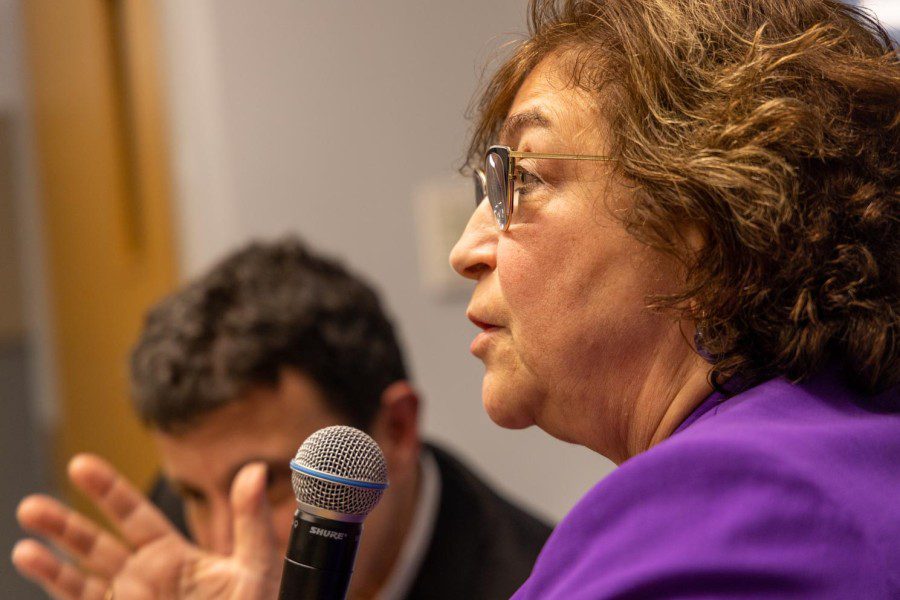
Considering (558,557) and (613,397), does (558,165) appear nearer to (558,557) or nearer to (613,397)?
(613,397)

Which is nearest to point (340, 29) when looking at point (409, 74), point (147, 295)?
point (409, 74)

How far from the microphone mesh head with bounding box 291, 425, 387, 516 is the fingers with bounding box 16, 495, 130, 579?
1.87ft

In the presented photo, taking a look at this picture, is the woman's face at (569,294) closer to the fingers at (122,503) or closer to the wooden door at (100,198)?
the fingers at (122,503)

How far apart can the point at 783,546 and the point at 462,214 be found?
5.32ft

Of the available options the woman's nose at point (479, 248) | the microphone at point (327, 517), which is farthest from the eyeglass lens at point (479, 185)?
the microphone at point (327, 517)

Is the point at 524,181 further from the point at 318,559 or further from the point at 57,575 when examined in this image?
the point at 57,575

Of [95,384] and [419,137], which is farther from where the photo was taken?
[95,384]

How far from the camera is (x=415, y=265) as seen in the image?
84.3 inches

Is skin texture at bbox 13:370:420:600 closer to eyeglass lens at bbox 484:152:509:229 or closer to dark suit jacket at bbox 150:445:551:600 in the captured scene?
dark suit jacket at bbox 150:445:551:600

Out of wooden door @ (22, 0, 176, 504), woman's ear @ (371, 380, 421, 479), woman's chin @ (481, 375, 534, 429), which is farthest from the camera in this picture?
wooden door @ (22, 0, 176, 504)

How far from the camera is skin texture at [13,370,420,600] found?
1126mm

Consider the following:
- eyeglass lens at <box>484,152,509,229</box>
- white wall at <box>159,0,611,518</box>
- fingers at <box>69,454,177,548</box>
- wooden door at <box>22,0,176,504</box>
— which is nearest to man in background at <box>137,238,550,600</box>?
fingers at <box>69,454,177,548</box>

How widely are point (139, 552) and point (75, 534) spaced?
0.29ft

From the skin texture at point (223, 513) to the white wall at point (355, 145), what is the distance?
0.66m
